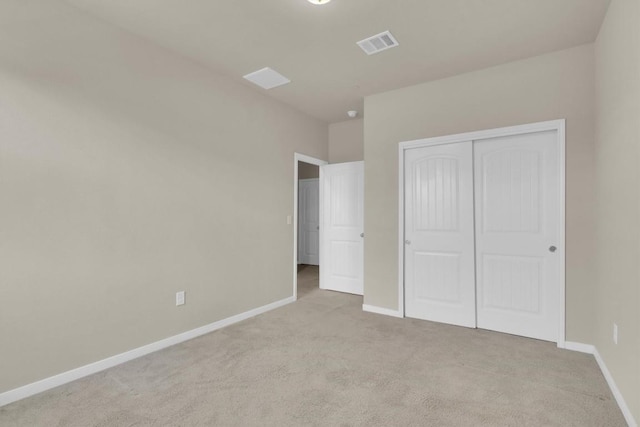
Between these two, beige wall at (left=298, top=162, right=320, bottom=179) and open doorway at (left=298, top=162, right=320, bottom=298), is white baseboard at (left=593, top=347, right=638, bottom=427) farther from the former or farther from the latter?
beige wall at (left=298, top=162, right=320, bottom=179)

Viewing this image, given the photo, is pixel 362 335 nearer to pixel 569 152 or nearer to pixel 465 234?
pixel 465 234

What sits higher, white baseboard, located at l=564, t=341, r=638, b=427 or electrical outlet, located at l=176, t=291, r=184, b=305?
electrical outlet, located at l=176, t=291, r=184, b=305

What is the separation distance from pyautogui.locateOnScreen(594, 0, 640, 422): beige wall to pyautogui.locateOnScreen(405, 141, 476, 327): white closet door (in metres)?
1.05

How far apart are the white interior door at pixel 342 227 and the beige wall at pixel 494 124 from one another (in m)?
0.76

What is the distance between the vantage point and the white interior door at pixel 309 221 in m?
7.40

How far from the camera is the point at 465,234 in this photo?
337 cm

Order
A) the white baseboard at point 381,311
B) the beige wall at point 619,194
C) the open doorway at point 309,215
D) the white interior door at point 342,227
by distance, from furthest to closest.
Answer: the open doorway at point 309,215
the white interior door at point 342,227
the white baseboard at point 381,311
the beige wall at point 619,194

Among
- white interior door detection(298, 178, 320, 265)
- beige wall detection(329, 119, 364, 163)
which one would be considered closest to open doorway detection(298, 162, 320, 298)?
white interior door detection(298, 178, 320, 265)

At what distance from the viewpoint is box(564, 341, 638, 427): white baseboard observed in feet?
5.82

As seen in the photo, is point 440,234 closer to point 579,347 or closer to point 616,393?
point 579,347

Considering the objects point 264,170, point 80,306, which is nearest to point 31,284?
point 80,306

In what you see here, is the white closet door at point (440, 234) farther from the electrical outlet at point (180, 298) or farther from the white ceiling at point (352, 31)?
the electrical outlet at point (180, 298)

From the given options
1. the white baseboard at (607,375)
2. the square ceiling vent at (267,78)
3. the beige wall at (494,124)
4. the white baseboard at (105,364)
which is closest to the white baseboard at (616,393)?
the white baseboard at (607,375)

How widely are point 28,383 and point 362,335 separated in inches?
102
